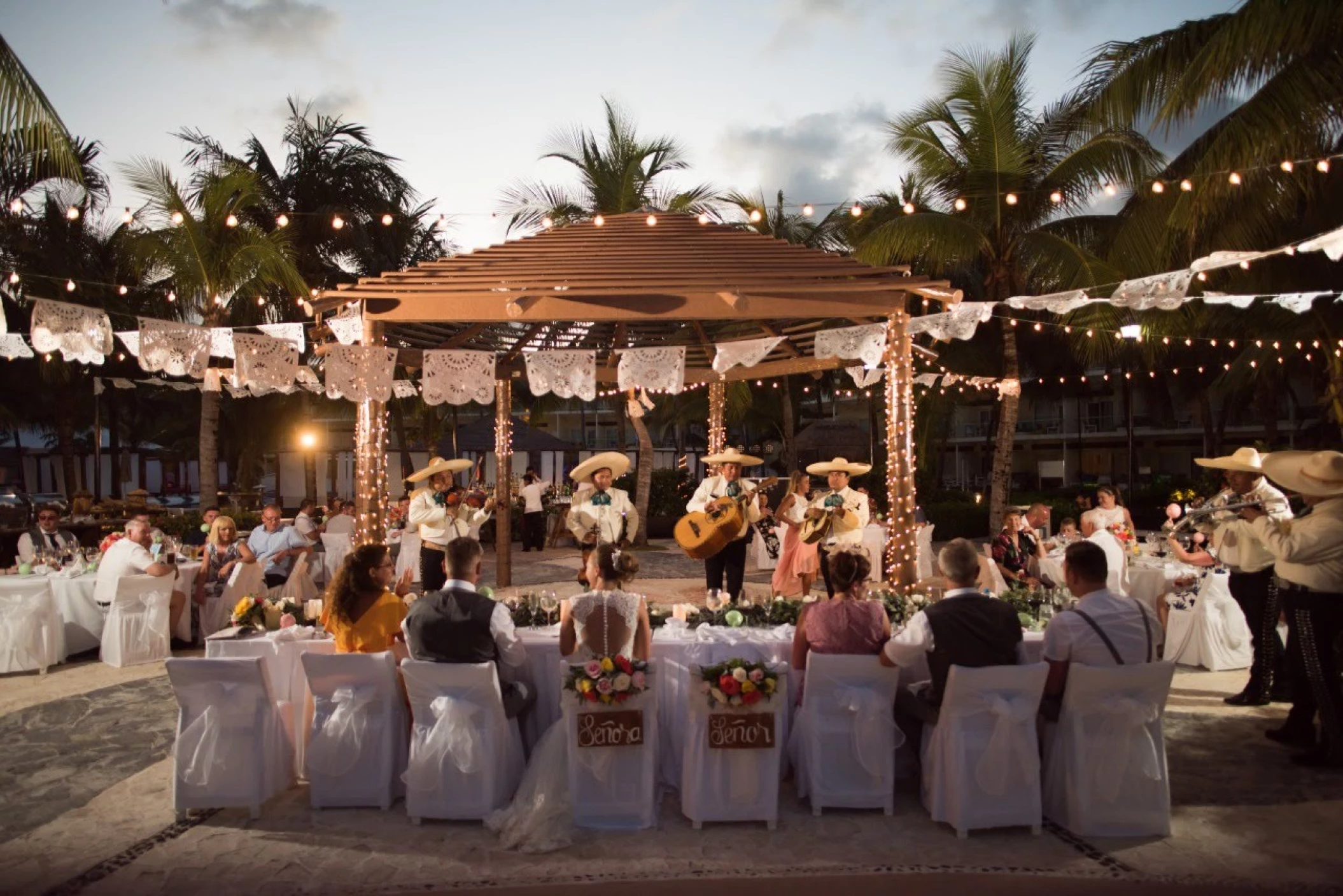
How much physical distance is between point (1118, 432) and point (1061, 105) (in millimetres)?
36298

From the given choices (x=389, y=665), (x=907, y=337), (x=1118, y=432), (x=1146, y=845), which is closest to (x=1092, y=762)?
(x=1146, y=845)

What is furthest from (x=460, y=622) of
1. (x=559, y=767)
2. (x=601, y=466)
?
(x=601, y=466)

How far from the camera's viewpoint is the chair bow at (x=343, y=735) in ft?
16.1

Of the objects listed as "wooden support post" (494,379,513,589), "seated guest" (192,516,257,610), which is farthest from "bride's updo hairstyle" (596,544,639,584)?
"wooden support post" (494,379,513,589)

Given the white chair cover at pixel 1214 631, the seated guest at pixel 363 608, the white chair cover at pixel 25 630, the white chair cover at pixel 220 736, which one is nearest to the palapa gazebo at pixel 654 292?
the white chair cover at pixel 1214 631

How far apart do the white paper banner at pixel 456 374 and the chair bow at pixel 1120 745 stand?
6135mm

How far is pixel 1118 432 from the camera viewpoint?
47.3 meters

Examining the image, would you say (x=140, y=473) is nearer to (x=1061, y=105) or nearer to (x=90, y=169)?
(x=90, y=169)

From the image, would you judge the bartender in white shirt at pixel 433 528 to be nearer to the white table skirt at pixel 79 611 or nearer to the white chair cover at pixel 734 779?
the white table skirt at pixel 79 611

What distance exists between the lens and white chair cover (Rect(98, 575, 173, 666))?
858 centimetres

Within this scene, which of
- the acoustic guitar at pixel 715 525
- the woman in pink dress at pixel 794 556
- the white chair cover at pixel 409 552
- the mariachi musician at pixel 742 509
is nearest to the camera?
the acoustic guitar at pixel 715 525

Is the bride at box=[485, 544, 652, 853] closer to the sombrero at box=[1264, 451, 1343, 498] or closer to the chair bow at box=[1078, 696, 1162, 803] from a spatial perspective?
the chair bow at box=[1078, 696, 1162, 803]

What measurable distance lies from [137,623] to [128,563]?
1.78 ft

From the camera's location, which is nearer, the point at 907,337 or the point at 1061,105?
the point at 907,337
